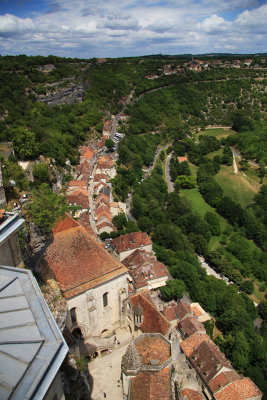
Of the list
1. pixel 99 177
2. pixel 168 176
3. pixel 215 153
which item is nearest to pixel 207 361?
pixel 99 177

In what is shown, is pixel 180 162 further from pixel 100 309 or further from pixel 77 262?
pixel 77 262

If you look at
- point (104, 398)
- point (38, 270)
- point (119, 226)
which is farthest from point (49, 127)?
point (104, 398)

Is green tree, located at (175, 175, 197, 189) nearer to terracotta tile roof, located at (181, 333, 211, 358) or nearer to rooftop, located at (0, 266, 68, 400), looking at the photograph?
terracotta tile roof, located at (181, 333, 211, 358)

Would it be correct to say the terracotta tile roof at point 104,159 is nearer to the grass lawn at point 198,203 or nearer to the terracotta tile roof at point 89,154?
the terracotta tile roof at point 89,154

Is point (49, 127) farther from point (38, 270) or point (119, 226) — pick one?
point (38, 270)

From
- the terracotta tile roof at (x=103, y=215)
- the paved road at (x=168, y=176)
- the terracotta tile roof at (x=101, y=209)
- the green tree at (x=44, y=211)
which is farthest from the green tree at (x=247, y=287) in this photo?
the paved road at (x=168, y=176)

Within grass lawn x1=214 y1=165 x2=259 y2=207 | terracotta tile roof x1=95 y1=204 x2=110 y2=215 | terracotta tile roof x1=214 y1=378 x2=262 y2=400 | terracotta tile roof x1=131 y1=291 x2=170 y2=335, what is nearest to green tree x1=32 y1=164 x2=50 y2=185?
terracotta tile roof x1=95 y1=204 x2=110 y2=215
